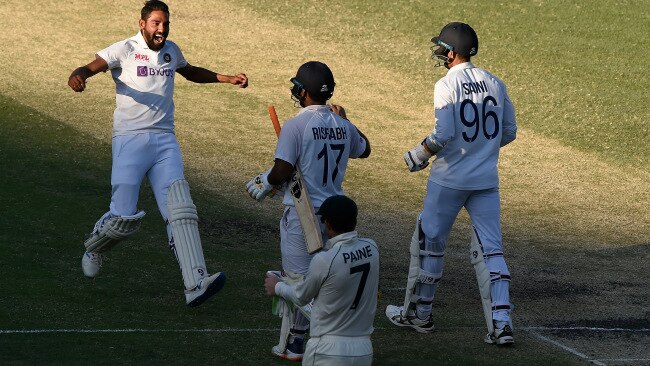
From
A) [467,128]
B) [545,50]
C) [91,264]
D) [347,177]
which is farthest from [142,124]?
[545,50]

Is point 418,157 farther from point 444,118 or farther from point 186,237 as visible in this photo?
point 186,237

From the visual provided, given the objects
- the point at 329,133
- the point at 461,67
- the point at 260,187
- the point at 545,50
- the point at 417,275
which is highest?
the point at 545,50

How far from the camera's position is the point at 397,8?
84.1 feet

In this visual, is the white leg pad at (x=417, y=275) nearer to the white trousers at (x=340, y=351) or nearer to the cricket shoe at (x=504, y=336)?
the cricket shoe at (x=504, y=336)

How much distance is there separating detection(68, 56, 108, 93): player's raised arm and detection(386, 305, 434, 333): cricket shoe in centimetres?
353

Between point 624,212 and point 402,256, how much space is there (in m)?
4.17

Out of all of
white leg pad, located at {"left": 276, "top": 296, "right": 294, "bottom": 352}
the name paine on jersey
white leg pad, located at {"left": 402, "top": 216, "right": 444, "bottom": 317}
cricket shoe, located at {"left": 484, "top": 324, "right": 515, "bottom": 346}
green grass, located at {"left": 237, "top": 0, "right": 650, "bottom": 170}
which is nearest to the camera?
the name paine on jersey

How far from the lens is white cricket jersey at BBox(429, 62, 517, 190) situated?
418 inches

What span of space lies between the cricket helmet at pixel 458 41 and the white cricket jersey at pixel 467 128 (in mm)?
164

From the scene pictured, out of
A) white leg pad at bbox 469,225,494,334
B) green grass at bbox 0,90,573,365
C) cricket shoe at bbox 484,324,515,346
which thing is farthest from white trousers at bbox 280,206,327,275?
cricket shoe at bbox 484,324,515,346

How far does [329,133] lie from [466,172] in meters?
1.65

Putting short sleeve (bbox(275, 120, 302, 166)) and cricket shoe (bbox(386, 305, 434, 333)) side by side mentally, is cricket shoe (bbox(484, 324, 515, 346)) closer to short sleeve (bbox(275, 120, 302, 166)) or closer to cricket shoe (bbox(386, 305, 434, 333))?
cricket shoe (bbox(386, 305, 434, 333))

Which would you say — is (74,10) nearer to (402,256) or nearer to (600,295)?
(402,256)

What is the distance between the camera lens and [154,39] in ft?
37.0
